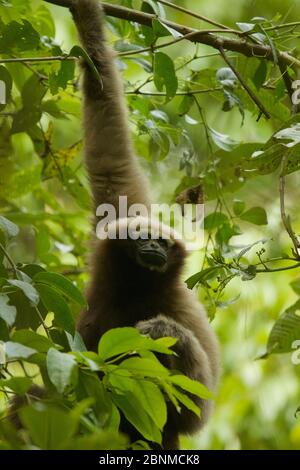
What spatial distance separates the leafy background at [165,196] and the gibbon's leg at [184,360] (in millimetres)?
379

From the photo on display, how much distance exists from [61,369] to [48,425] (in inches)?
16.6

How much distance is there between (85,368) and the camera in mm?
2482

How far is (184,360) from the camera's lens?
468 centimetres

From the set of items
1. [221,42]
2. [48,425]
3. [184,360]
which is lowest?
[184,360]

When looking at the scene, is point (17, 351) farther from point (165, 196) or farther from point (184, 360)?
point (165, 196)

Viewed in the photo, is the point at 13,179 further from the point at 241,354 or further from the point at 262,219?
the point at 241,354

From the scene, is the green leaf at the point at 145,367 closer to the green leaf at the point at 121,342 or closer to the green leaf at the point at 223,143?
the green leaf at the point at 121,342

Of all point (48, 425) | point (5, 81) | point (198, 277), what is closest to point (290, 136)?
point (198, 277)

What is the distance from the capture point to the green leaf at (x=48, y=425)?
182cm

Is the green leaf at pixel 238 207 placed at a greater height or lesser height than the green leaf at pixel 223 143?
lesser

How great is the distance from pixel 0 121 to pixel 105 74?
36.7 inches

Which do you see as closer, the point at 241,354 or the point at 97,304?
the point at 97,304


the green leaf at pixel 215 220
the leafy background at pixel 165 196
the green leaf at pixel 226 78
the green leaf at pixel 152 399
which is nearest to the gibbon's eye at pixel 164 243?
the leafy background at pixel 165 196
